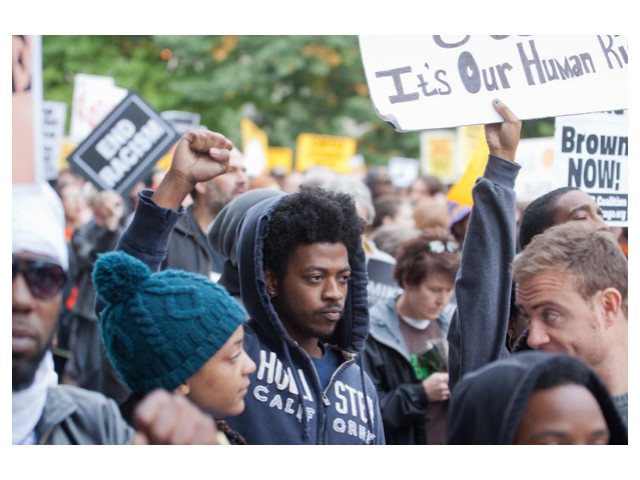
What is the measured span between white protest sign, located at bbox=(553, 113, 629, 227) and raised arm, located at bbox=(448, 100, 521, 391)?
1.89 metres

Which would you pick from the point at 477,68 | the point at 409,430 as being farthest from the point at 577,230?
the point at 409,430

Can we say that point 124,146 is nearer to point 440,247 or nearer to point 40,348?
point 440,247

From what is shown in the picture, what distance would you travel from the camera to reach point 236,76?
894 inches

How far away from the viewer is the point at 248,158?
12.2 metres

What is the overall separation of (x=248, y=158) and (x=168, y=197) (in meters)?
9.40

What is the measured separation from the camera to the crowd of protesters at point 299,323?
2.04 meters

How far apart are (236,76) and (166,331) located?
824 inches

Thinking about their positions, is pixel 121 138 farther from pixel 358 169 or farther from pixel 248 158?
pixel 358 169

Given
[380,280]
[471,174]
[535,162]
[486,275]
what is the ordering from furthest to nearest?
[535,162], [380,280], [471,174], [486,275]

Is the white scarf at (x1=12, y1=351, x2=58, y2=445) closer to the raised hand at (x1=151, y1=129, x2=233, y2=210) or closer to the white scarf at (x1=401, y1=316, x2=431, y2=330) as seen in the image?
the raised hand at (x1=151, y1=129, x2=233, y2=210)

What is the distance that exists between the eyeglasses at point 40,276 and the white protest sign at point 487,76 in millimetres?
1366

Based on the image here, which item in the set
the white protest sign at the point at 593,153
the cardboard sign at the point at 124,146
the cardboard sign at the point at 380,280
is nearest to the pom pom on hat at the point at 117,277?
the white protest sign at the point at 593,153

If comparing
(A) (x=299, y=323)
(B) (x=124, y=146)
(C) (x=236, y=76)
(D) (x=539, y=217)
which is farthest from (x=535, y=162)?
(C) (x=236, y=76)

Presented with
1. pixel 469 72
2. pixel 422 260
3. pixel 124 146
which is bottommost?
pixel 422 260
